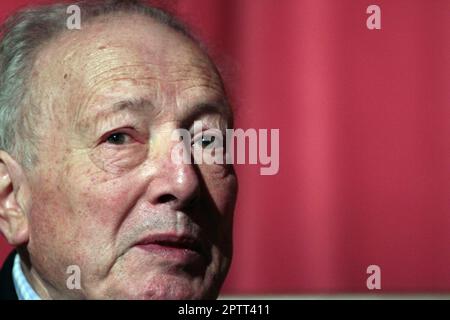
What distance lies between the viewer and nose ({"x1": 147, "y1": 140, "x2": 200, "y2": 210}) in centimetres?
121

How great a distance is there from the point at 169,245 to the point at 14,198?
292mm

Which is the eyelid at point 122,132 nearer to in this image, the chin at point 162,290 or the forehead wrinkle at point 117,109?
the forehead wrinkle at point 117,109

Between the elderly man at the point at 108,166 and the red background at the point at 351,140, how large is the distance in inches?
15.4

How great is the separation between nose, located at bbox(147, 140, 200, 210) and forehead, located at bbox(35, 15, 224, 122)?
0.12 metres

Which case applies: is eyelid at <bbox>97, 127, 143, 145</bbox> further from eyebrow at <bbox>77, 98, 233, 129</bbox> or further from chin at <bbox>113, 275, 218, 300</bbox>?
chin at <bbox>113, 275, 218, 300</bbox>

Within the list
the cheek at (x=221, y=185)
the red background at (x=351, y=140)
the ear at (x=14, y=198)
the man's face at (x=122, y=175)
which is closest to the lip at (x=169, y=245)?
the man's face at (x=122, y=175)

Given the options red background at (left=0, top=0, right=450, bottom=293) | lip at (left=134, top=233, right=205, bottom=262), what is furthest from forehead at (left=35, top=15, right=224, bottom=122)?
red background at (left=0, top=0, right=450, bottom=293)

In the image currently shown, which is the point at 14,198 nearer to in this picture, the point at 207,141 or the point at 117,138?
the point at 117,138
